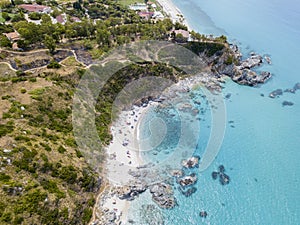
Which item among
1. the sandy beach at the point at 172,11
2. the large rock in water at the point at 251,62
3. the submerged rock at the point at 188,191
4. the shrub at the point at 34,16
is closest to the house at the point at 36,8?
the shrub at the point at 34,16

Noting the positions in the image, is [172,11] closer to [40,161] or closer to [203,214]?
[203,214]

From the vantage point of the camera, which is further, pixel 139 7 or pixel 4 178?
pixel 139 7

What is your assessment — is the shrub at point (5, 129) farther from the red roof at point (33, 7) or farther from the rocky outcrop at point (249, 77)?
the red roof at point (33, 7)

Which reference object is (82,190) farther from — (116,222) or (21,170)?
(21,170)

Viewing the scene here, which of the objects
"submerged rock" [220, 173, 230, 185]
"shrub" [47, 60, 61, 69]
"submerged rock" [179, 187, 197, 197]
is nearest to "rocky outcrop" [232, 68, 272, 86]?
"submerged rock" [220, 173, 230, 185]

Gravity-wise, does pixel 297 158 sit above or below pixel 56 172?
above

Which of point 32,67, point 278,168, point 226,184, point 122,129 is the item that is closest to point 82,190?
point 122,129

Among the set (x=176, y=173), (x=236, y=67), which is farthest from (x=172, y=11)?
(x=176, y=173)

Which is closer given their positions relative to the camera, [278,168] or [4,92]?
[4,92]
